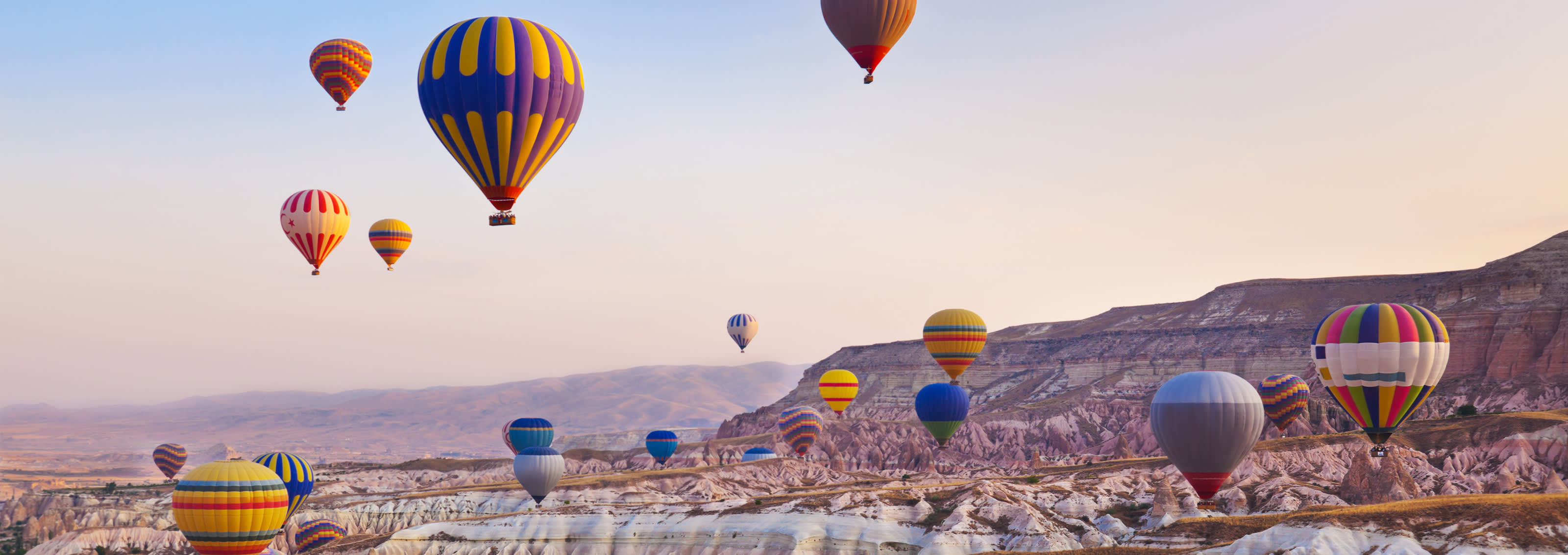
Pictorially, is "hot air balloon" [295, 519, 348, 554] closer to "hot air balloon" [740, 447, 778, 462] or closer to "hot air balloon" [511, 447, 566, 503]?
"hot air balloon" [511, 447, 566, 503]

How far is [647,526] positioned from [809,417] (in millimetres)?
51261

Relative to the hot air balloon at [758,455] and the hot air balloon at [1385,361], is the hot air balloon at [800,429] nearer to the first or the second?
the hot air balloon at [758,455]

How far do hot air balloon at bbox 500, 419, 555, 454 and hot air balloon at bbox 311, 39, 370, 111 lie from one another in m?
63.2

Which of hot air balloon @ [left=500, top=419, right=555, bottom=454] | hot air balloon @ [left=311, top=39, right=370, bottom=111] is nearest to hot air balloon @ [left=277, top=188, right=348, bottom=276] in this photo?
hot air balloon @ [left=311, top=39, right=370, bottom=111]

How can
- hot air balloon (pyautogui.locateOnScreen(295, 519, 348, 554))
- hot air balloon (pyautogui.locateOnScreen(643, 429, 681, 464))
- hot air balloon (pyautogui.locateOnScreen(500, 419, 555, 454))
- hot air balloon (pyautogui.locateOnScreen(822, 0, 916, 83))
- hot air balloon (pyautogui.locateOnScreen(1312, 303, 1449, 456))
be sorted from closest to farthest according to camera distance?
hot air balloon (pyautogui.locateOnScreen(822, 0, 916, 83))
hot air balloon (pyautogui.locateOnScreen(1312, 303, 1449, 456))
hot air balloon (pyautogui.locateOnScreen(295, 519, 348, 554))
hot air balloon (pyautogui.locateOnScreen(500, 419, 555, 454))
hot air balloon (pyautogui.locateOnScreen(643, 429, 681, 464))

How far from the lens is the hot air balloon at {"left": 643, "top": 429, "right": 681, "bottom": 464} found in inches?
6112

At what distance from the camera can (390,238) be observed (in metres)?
93.4

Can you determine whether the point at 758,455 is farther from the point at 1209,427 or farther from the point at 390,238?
the point at 1209,427

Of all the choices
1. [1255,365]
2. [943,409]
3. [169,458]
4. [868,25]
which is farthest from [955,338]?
[169,458]

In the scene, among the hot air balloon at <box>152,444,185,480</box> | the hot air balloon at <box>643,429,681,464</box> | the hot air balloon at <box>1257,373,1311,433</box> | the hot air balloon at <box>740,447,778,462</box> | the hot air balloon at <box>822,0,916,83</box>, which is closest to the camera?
the hot air balloon at <box>822,0,916,83</box>

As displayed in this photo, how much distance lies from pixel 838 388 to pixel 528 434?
3586cm

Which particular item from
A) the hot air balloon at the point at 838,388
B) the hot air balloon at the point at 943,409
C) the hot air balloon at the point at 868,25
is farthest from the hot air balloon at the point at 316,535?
the hot air balloon at the point at 868,25

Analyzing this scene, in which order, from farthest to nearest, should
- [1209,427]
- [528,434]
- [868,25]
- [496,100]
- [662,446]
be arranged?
[662,446], [528,434], [1209,427], [868,25], [496,100]

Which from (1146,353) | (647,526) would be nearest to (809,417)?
(647,526)
